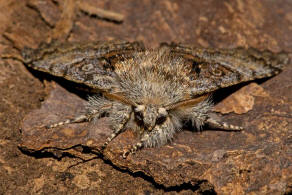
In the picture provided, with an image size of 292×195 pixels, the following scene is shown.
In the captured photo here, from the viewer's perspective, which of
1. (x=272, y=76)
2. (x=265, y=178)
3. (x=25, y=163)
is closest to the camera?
(x=265, y=178)

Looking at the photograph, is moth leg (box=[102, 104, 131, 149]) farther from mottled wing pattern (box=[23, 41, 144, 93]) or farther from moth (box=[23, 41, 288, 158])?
mottled wing pattern (box=[23, 41, 144, 93])

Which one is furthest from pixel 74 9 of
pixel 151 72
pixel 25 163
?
A: pixel 25 163

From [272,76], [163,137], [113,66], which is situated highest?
[272,76]

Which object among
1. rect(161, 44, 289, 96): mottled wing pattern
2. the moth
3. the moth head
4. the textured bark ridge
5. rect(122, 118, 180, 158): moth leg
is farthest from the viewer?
rect(161, 44, 289, 96): mottled wing pattern

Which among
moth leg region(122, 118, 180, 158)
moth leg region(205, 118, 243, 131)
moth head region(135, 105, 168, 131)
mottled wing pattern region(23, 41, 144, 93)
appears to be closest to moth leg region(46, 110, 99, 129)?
mottled wing pattern region(23, 41, 144, 93)

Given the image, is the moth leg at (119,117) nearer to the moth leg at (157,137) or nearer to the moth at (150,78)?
the moth at (150,78)

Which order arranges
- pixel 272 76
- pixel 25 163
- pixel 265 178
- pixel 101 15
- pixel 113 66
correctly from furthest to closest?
pixel 101 15 < pixel 272 76 < pixel 113 66 < pixel 25 163 < pixel 265 178

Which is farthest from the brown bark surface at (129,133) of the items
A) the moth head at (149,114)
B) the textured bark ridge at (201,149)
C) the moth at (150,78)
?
the moth head at (149,114)

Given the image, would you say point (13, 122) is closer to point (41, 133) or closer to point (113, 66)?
point (41, 133)
